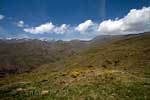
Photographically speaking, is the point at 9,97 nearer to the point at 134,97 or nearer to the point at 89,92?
the point at 89,92

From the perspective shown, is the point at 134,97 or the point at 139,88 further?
the point at 139,88

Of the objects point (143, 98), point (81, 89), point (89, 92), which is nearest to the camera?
point (143, 98)

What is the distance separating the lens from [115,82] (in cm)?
2536

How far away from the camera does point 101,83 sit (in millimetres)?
25219

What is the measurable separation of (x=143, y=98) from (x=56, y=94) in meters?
9.08

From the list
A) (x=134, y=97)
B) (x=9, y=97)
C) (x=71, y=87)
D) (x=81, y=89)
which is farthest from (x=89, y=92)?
(x=9, y=97)

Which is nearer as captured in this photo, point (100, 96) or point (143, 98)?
point (143, 98)

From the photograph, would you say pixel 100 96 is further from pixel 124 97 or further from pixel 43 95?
pixel 43 95

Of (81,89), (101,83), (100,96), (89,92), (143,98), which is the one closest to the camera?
(143,98)

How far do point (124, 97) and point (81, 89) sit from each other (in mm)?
5477

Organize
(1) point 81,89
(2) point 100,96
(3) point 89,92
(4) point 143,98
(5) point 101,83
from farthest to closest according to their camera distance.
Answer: (5) point 101,83, (1) point 81,89, (3) point 89,92, (2) point 100,96, (4) point 143,98

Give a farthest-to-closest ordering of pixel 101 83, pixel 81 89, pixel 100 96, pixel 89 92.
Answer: pixel 101 83 < pixel 81 89 < pixel 89 92 < pixel 100 96

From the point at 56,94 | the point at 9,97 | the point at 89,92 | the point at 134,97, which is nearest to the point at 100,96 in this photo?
the point at 89,92

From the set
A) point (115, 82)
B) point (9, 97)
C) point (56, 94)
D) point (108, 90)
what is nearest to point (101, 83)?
point (115, 82)
